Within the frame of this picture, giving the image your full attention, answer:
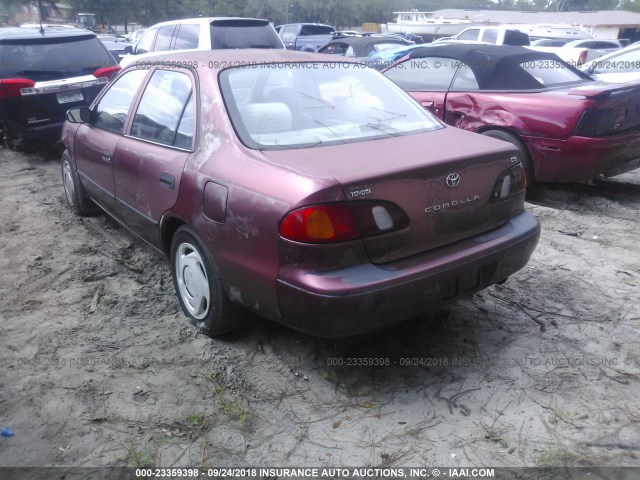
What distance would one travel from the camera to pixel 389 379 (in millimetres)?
3000

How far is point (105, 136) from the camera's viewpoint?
435 centimetres

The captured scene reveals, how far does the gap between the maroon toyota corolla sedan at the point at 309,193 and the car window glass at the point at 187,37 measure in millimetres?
5458

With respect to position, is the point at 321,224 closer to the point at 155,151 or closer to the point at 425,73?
the point at 155,151

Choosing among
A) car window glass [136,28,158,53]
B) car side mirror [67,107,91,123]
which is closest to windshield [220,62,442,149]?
car side mirror [67,107,91,123]

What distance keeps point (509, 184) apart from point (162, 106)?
224 cm

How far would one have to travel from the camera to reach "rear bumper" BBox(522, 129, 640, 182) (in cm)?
505

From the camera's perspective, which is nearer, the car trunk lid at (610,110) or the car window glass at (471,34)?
the car trunk lid at (610,110)

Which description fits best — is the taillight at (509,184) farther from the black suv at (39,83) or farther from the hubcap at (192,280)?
the black suv at (39,83)

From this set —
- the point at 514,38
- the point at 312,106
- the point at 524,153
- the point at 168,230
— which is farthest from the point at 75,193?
the point at 514,38

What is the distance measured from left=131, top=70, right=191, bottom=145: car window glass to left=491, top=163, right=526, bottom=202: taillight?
6.23ft

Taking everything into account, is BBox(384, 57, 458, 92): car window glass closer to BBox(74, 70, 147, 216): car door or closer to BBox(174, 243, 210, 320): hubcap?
BBox(74, 70, 147, 216): car door

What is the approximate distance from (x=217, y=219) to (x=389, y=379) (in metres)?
1.24

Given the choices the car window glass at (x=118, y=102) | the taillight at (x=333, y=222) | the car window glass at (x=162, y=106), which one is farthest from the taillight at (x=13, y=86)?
the taillight at (x=333, y=222)

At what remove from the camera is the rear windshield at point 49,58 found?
7395 mm
